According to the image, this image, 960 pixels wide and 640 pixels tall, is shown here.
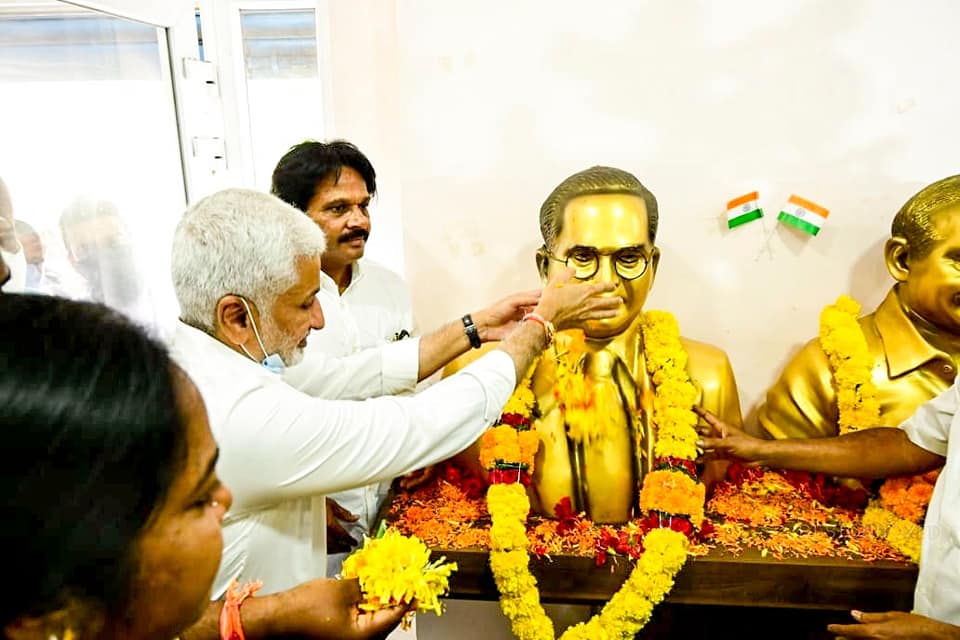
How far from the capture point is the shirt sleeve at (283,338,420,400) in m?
1.80

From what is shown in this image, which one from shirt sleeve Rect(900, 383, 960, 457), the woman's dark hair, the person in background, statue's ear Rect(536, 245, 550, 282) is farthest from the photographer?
statue's ear Rect(536, 245, 550, 282)

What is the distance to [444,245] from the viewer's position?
279 cm

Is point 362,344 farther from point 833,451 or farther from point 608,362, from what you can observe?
point 833,451

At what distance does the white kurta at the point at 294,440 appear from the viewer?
1.22 meters

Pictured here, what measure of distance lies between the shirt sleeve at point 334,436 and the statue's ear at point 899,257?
145 cm

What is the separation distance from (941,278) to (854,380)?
0.39m

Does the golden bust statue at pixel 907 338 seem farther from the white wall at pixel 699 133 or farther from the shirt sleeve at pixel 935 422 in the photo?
the white wall at pixel 699 133

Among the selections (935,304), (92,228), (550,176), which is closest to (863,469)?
(935,304)

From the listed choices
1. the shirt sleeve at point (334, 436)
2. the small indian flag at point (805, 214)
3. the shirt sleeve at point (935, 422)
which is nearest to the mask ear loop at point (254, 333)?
the shirt sleeve at point (334, 436)

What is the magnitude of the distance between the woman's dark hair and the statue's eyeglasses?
147cm

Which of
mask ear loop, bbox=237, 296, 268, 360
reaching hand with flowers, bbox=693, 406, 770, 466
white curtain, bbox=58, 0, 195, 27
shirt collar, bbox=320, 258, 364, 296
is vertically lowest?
reaching hand with flowers, bbox=693, 406, 770, 466

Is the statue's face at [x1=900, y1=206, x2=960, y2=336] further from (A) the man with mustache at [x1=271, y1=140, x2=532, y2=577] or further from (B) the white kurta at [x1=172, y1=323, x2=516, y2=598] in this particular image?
(B) the white kurta at [x1=172, y1=323, x2=516, y2=598]

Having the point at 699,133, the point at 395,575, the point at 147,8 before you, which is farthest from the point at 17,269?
the point at 699,133

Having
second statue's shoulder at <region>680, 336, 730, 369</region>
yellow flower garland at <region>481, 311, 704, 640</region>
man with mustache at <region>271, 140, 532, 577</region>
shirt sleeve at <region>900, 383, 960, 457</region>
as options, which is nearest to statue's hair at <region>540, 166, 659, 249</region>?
man with mustache at <region>271, 140, 532, 577</region>
